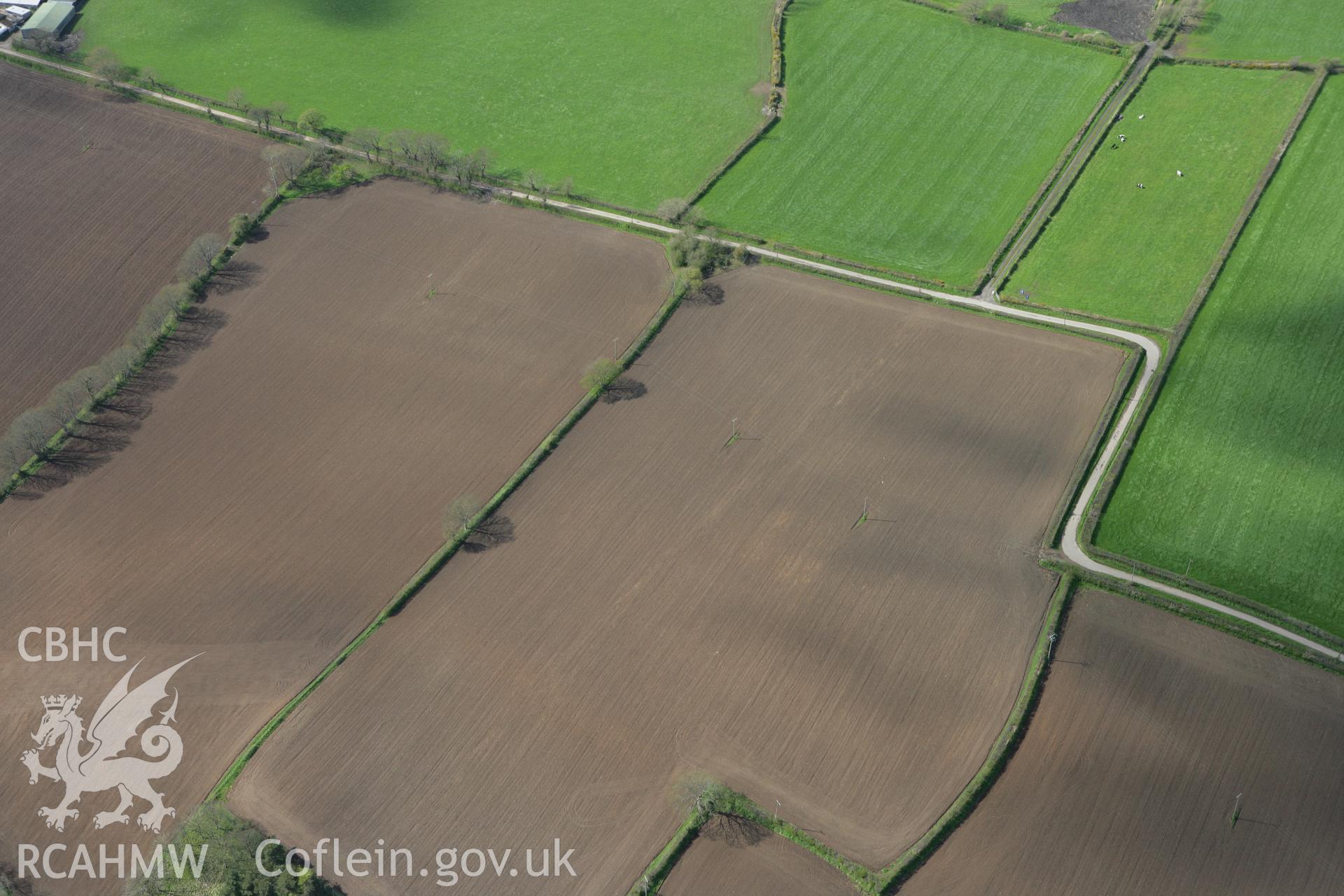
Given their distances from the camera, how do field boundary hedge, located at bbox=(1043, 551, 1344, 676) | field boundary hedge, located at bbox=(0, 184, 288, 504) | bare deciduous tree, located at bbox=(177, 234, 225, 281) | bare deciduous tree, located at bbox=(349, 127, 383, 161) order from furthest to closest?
bare deciduous tree, located at bbox=(349, 127, 383, 161) < bare deciduous tree, located at bbox=(177, 234, 225, 281) < field boundary hedge, located at bbox=(0, 184, 288, 504) < field boundary hedge, located at bbox=(1043, 551, 1344, 676)

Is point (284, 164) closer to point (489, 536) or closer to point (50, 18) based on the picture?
point (50, 18)

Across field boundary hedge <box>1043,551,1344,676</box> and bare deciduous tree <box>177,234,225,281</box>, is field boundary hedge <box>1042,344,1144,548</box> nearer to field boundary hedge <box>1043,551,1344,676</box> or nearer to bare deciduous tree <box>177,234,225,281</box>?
field boundary hedge <box>1043,551,1344,676</box>

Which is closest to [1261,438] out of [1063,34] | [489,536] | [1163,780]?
[1163,780]

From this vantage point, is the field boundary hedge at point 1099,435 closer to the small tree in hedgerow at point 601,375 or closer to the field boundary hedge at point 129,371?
the small tree in hedgerow at point 601,375

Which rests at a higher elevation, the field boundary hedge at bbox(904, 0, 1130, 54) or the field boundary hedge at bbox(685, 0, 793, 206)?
the field boundary hedge at bbox(904, 0, 1130, 54)

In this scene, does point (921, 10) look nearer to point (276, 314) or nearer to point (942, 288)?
point (942, 288)

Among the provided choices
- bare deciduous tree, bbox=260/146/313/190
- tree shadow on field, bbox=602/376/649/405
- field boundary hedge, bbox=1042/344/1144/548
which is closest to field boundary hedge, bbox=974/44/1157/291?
field boundary hedge, bbox=1042/344/1144/548

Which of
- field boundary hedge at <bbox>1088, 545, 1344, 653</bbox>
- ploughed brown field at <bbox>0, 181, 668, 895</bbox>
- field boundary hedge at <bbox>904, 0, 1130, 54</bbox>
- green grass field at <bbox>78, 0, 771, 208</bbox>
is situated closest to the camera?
field boundary hedge at <bbox>1088, 545, 1344, 653</bbox>

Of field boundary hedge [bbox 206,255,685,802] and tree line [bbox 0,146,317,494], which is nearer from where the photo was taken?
field boundary hedge [bbox 206,255,685,802]
